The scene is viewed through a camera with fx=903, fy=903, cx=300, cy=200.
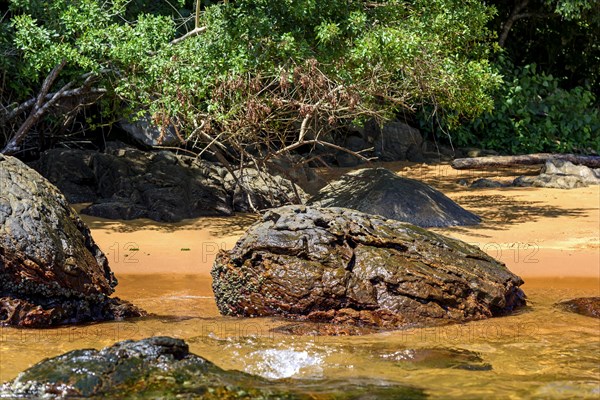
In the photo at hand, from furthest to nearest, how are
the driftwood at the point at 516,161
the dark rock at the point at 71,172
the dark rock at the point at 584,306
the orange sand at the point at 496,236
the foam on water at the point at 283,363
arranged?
the driftwood at the point at 516,161, the dark rock at the point at 71,172, the orange sand at the point at 496,236, the dark rock at the point at 584,306, the foam on water at the point at 283,363

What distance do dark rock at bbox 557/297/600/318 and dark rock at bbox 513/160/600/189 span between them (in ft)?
20.6

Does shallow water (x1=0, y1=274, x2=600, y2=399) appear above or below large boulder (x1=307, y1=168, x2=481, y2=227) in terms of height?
below

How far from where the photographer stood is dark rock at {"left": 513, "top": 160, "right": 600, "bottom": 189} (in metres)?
13.7

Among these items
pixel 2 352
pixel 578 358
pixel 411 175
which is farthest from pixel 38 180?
pixel 411 175

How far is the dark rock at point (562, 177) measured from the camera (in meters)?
13.7

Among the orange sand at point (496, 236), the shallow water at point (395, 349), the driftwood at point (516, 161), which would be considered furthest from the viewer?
the driftwood at point (516, 161)

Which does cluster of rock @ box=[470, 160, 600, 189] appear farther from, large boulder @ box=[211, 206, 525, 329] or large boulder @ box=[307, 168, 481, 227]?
large boulder @ box=[211, 206, 525, 329]

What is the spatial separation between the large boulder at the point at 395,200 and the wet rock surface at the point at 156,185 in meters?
0.55

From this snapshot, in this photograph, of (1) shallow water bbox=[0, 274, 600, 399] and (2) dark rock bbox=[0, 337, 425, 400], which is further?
(1) shallow water bbox=[0, 274, 600, 399]

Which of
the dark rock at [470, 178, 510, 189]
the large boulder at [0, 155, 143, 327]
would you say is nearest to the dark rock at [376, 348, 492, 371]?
the large boulder at [0, 155, 143, 327]

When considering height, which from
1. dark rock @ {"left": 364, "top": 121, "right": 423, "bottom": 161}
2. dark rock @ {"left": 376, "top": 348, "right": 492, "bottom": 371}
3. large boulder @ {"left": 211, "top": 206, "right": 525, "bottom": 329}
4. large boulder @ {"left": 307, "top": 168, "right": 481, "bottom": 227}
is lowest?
dark rock @ {"left": 376, "top": 348, "right": 492, "bottom": 371}

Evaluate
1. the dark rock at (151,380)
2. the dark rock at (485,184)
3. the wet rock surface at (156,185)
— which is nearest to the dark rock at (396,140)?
the dark rock at (485,184)

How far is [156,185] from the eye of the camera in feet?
38.7

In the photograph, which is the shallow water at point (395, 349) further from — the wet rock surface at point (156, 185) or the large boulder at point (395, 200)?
the wet rock surface at point (156, 185)
